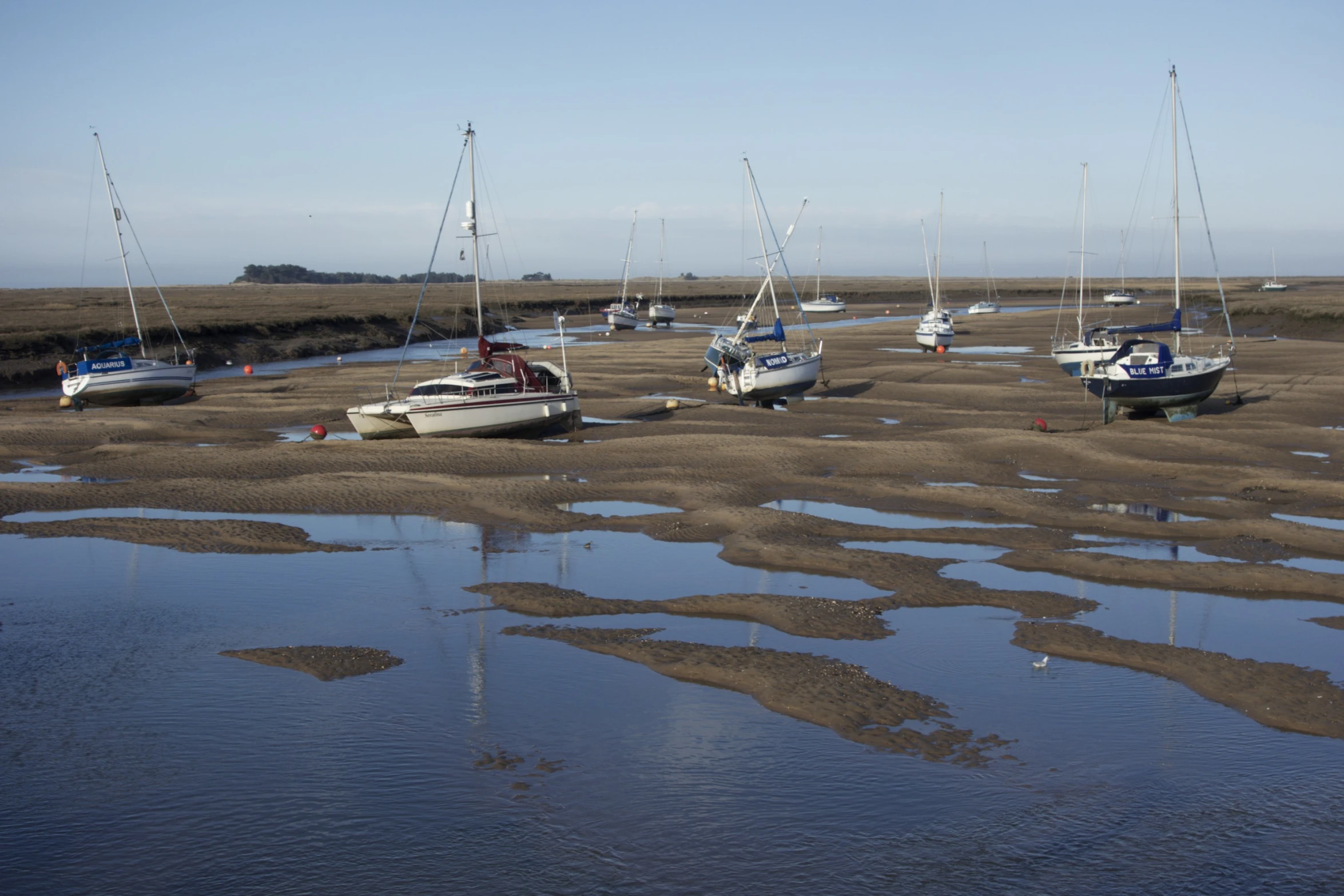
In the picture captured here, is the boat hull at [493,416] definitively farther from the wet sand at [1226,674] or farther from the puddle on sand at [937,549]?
the wet sand at [1226,674]

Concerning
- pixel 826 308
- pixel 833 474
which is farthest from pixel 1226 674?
pixel 826 308

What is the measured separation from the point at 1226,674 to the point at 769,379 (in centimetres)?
2464

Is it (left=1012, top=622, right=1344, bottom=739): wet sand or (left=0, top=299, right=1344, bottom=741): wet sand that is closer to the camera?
(left=1012, top=622, right=1344, bottom=739): wet sand

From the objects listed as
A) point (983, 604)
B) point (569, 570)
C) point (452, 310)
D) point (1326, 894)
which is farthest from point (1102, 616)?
point (452, 310)

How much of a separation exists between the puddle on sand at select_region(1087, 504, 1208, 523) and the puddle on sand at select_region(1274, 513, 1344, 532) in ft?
4.80

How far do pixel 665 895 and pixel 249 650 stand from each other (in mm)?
7802

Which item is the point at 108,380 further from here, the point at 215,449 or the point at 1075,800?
the point at 1075,800

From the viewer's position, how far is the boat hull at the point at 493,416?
97.5 feet

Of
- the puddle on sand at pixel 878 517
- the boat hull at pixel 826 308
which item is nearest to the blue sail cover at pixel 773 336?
the puddle on sand at pixel 878 517

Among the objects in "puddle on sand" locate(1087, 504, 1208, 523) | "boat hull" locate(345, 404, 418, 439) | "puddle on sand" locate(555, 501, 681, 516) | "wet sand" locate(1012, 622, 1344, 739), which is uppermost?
"boat hull" locate(345, 404, 418, 439)

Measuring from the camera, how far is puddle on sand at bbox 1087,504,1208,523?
21.2 meters

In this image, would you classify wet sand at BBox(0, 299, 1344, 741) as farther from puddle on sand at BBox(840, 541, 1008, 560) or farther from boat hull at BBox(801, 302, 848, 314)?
boat hull at BBox(801, 302, 848, 314)

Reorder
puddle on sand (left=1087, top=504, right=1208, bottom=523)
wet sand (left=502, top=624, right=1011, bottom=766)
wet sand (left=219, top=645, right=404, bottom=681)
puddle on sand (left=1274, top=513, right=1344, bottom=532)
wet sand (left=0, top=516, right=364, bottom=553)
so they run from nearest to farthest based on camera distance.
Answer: wet sand (left=502, top=624, right=1011, bottom=766) < wet sand (left=219, top=645, right=404, bottom=681) < wet sand (left=0, top=516, right=364, bottom=553) < puddle on sand (left=1274, top=513, right=1344, bottom=532) < puddle on sand (left=1087, top=504, right=1208, bottom=523)

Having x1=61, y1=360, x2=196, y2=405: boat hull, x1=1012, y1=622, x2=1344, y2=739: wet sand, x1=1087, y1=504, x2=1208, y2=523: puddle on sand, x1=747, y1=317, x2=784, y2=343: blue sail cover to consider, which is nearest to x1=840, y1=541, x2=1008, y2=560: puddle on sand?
x1=1012, y1=622, x2=1344, y2=739: wet sand
